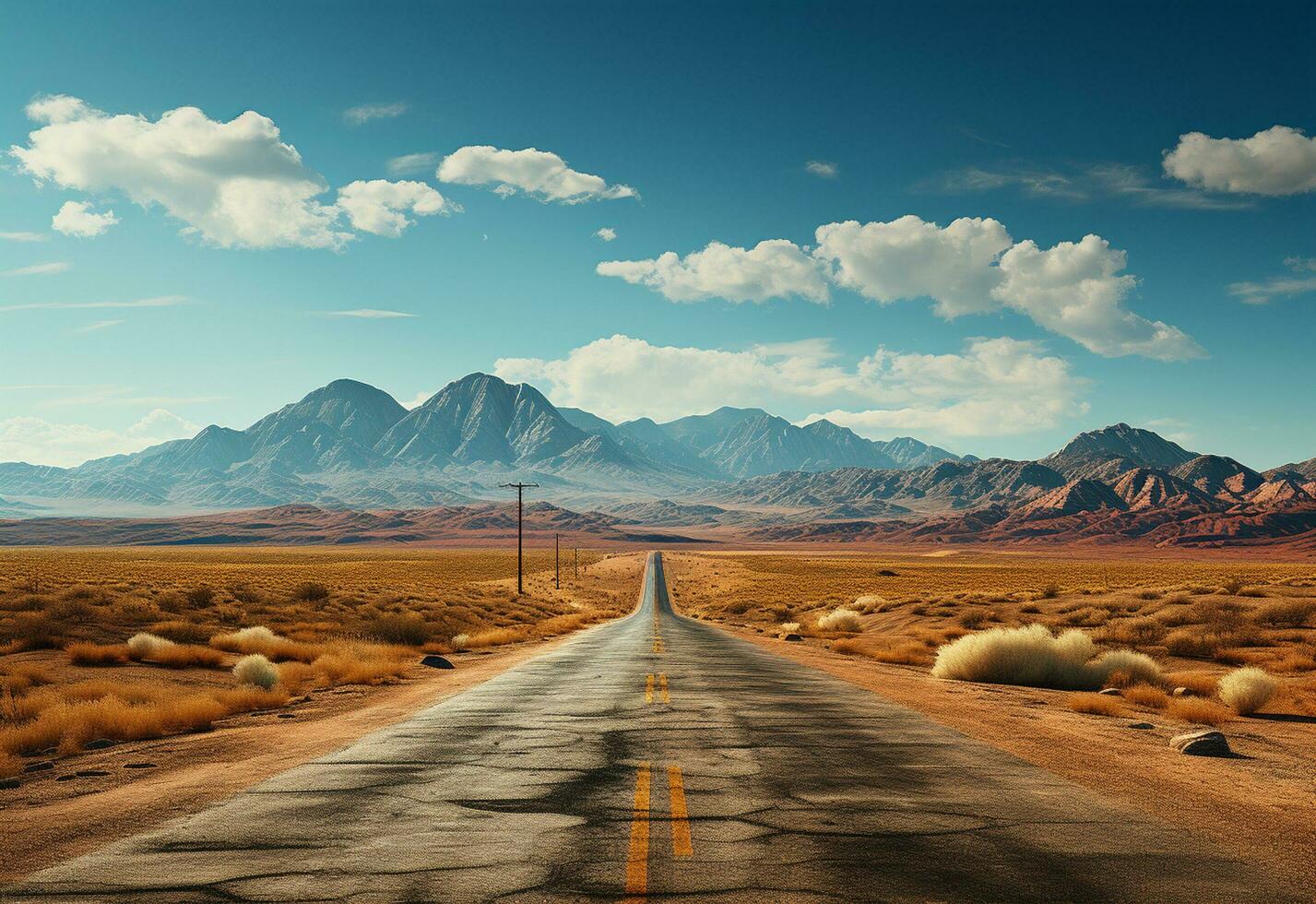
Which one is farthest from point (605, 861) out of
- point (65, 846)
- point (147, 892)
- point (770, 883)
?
point (65, 846)

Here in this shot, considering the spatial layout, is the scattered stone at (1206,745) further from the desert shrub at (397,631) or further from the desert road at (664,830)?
the desert shrub at (397,631)

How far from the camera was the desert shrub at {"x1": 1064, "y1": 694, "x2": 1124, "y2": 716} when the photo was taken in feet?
49.6

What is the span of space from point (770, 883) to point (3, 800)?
27.9 ft

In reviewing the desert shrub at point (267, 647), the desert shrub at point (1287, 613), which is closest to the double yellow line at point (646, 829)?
the desert shrub at point (267, 647)

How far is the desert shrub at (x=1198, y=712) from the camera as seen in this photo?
14648mm

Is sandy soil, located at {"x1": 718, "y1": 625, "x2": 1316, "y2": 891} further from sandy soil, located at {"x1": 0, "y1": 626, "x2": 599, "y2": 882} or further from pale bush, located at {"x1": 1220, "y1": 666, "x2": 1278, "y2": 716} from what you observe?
sandy soil, located at {"x1": 0, "y1": 626, "x2": 599, "y2": 882}

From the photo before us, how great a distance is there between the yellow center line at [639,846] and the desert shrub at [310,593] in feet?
112

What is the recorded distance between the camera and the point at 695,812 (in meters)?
7.48

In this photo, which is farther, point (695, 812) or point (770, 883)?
point (695, 812)

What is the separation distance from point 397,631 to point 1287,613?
3185 cm

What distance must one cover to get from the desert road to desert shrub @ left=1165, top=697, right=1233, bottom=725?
6.28 metres

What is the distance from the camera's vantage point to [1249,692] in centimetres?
1559

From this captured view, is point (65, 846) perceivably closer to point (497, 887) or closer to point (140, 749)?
point (497, 887)

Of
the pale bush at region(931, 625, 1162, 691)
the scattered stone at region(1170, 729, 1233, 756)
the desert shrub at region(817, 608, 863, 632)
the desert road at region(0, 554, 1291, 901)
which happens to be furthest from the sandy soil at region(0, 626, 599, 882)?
the desert shrub at region(817, 608, 863, 632)
